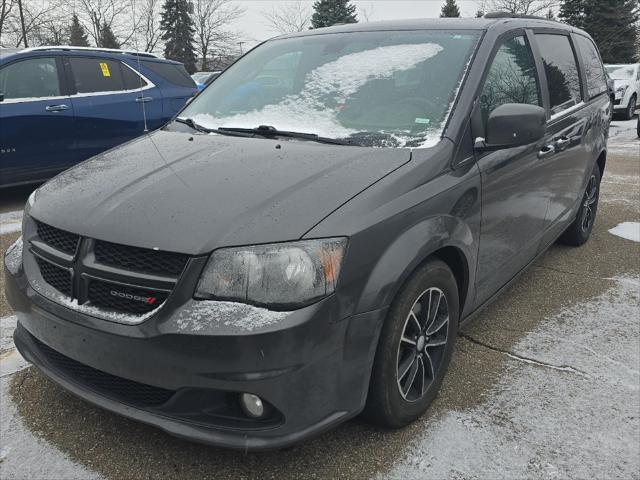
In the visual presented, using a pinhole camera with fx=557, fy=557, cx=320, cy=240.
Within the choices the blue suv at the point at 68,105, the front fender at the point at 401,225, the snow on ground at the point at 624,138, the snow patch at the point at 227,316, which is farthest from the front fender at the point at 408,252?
the snow on ground at the point at 624,138

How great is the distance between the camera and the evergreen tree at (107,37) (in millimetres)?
37391

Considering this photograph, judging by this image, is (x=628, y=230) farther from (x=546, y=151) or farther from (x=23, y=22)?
(x=23, y=22)

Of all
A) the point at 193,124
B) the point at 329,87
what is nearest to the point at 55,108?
the point at 193,124

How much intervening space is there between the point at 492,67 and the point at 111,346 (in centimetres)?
221

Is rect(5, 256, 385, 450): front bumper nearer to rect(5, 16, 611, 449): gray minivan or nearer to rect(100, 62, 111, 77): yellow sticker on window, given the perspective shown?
rect(5, 16, 611, 449): gray minivan

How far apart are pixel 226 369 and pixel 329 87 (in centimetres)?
168

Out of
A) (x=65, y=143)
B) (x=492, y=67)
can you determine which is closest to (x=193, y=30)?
(x=65, y=143)

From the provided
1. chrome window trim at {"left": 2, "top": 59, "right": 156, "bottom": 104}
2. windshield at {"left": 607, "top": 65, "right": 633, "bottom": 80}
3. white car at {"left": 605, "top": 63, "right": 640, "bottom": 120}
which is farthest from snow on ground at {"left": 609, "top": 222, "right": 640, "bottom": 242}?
windshield at {"left": 607, "top": 65, "right": 633, "bottom": 80}

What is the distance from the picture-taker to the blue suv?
5.96 metres

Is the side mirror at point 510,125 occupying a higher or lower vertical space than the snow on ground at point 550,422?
higher

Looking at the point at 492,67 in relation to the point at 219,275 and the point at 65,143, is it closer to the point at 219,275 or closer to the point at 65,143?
the point at 219,275

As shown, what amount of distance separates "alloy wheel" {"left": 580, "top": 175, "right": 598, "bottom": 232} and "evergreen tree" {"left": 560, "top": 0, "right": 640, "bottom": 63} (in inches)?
1455

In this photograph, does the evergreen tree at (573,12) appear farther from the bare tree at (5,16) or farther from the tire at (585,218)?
the tire at (585,218)

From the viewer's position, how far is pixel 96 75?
6.68m
